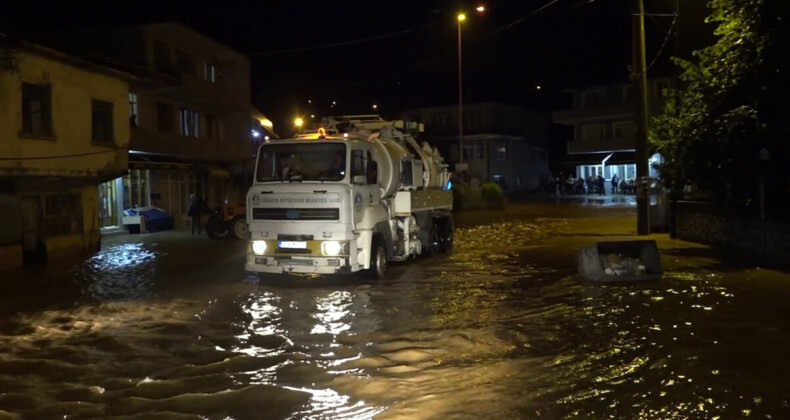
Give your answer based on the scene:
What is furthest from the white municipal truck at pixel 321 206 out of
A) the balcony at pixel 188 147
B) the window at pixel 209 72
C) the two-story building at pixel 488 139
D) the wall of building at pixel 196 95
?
the two-story building at pixel 488 139

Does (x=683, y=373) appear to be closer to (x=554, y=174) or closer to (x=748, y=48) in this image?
(x=748, y=48)

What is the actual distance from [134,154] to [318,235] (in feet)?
64.8

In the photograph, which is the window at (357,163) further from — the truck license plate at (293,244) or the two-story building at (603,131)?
the two-story building at (603,131)

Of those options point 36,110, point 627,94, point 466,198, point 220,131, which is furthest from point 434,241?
point 627,94

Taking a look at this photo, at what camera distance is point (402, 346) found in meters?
8.99

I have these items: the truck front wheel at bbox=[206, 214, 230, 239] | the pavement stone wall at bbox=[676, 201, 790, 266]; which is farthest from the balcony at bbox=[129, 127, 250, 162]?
the pavement stone wall at bbox=[676, 201, 790, 266]

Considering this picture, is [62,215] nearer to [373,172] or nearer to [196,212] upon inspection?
→ [196,212]

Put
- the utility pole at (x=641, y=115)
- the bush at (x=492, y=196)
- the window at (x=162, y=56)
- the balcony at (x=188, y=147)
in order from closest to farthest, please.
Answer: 1. the utility pole at (x=641, y=115)
2. the balcony at (x=188, y=147)
3. the window at (x=162, y=56)
4. the bush at (x=492, y=196)

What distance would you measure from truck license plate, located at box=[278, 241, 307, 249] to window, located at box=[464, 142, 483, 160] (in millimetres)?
56425

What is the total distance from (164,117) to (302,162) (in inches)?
863

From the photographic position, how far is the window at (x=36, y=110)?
18594 mm

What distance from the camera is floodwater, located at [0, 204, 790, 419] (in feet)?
22.0

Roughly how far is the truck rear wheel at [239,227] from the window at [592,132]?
144 feet

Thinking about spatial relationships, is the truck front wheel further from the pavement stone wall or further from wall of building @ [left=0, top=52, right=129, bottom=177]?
the pavement stone wall
